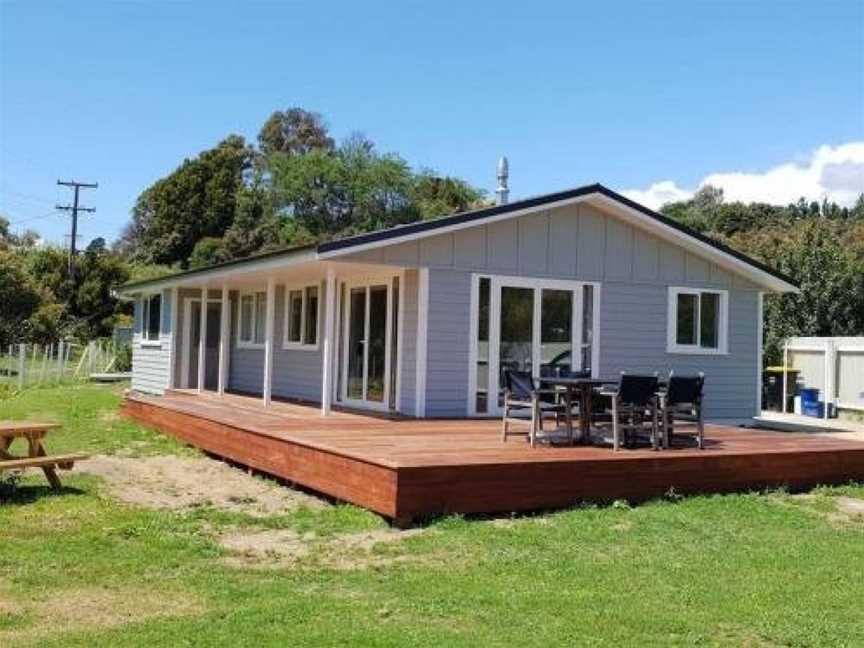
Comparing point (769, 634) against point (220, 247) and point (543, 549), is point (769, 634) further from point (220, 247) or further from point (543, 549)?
point (220, 247)

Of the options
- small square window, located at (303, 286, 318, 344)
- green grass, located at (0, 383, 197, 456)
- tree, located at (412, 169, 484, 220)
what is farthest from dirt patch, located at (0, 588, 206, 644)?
tree, located at (412, 169, 484, 220)

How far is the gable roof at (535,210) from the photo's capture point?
11.8m

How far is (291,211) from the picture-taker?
2181 inches

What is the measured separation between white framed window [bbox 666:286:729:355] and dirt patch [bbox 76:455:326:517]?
7240 mm

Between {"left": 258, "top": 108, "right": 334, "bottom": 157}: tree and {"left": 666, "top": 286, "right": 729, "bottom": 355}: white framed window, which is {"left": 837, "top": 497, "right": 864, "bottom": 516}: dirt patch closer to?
{"left": 666, "top": 286, "right": 729, "bottom": 355}: white framed window

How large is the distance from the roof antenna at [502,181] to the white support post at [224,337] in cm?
573

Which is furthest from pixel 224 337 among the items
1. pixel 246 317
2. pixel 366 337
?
pixel 366 337

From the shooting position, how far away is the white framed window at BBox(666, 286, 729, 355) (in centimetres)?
1461

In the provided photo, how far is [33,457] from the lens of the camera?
8.75 metres

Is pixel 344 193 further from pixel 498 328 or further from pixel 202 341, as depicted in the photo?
pixel 498 328

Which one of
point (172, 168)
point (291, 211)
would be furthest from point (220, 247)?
point (172, 168)

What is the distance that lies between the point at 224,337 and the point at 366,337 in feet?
15.8

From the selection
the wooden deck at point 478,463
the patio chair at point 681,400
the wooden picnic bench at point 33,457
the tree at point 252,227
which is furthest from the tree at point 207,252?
the patio chair at point 681,400

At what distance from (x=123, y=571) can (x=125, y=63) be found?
13.7m
